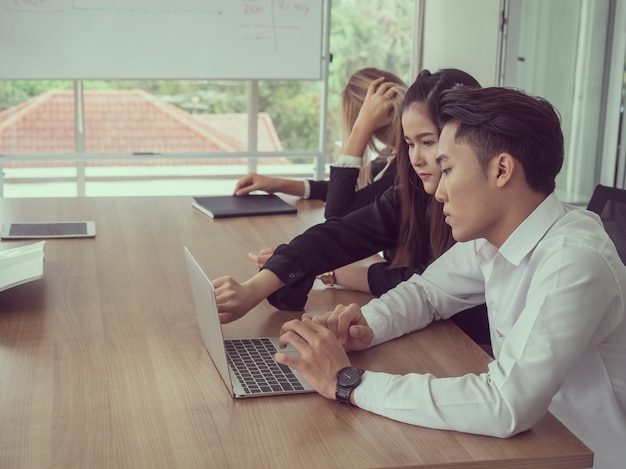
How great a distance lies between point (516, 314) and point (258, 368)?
43 cm

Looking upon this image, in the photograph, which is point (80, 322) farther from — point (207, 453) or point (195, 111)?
point (195, 111)

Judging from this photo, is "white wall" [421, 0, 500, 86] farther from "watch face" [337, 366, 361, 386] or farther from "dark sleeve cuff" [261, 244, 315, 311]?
"watch face" [337, 366, 361, 386]

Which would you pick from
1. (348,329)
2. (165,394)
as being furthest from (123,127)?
(165,394)

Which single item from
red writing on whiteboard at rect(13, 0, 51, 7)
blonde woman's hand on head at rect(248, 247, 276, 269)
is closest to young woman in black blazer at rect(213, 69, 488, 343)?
blonde woman's hand on head at rect(248, 247, 276, 269)

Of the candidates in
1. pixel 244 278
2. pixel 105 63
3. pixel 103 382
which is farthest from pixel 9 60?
pixel 103 382

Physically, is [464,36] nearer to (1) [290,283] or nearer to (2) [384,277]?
(2) [384,277]

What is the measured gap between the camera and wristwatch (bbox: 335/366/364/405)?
3.97 ft

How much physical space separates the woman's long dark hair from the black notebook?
25.4 inches

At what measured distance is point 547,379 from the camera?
114 centimetres

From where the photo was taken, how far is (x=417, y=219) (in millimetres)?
1941

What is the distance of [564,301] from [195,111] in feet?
12.8

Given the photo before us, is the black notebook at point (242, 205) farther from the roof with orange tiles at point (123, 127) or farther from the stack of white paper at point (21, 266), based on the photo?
the roof with orange tiles at point (123, 127)

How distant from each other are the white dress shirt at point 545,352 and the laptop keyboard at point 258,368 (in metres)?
0.14

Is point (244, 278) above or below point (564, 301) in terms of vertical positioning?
below
